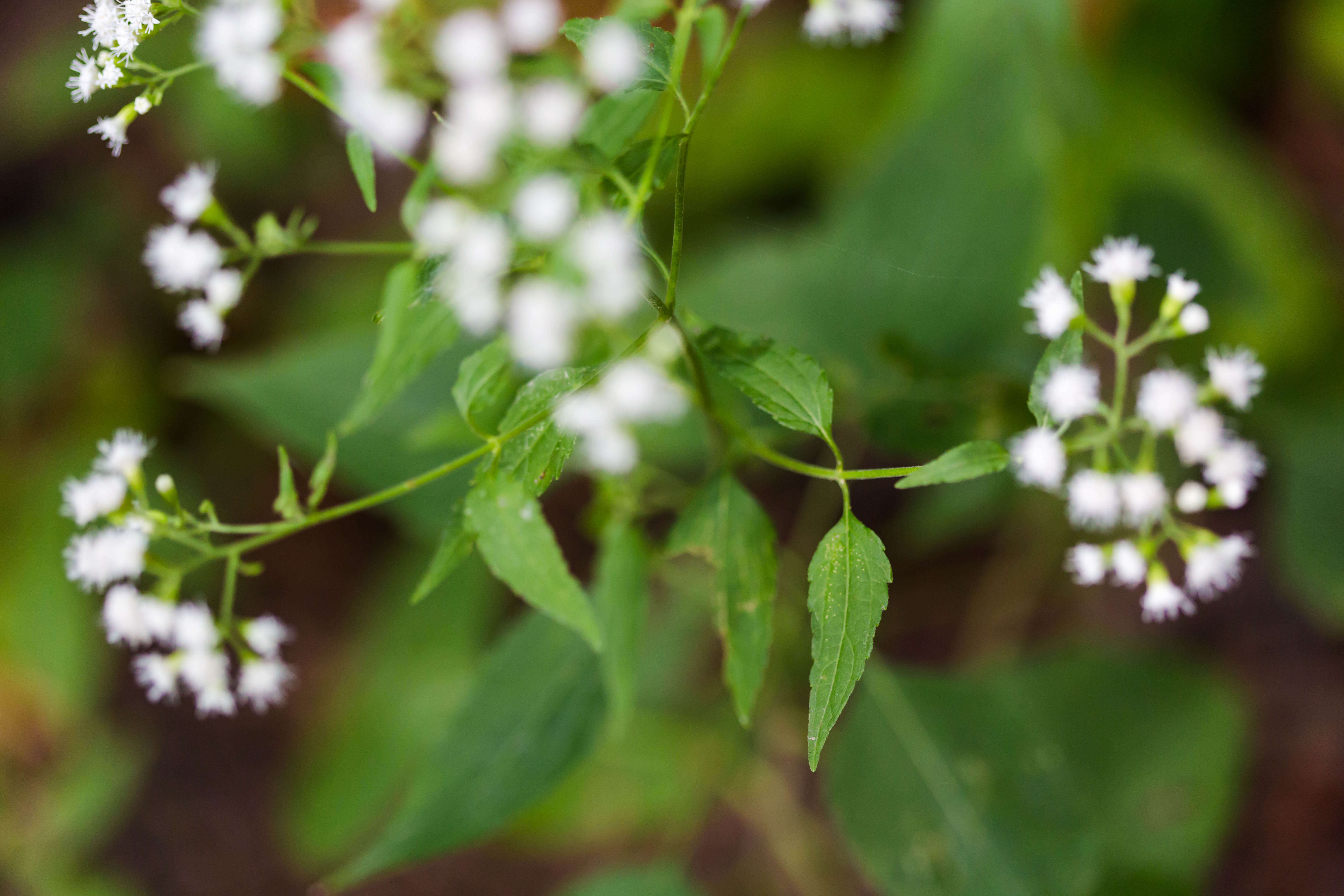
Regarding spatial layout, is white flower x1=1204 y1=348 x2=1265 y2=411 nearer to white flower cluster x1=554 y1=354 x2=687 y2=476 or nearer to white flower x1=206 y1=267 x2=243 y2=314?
white flower cluster x1=554 y1=354 x2=687 y2=476

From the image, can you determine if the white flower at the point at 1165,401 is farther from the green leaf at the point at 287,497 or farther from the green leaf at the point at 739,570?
the green leaf at the point at 287,497

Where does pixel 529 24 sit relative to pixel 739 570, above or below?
above

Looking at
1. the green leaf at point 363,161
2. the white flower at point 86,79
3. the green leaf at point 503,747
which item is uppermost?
the white flower at point 86,79

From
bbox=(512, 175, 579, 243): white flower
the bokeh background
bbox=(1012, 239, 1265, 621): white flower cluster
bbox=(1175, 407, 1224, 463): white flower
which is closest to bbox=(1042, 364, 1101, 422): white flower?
bbox=(1012, 239, 1265, 621): white flower cluster

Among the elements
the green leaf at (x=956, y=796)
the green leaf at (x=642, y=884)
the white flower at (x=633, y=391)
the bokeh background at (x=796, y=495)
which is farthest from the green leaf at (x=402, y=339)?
the green leaf at (x=642, y=884)

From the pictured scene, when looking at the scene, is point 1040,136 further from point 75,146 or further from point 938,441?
point 75,146

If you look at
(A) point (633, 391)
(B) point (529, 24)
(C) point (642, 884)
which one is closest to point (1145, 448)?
(A) point (633, 391)

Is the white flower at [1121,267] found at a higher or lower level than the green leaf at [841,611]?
higher

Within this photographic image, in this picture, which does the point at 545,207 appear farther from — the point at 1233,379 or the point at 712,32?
the point at 1233,379
